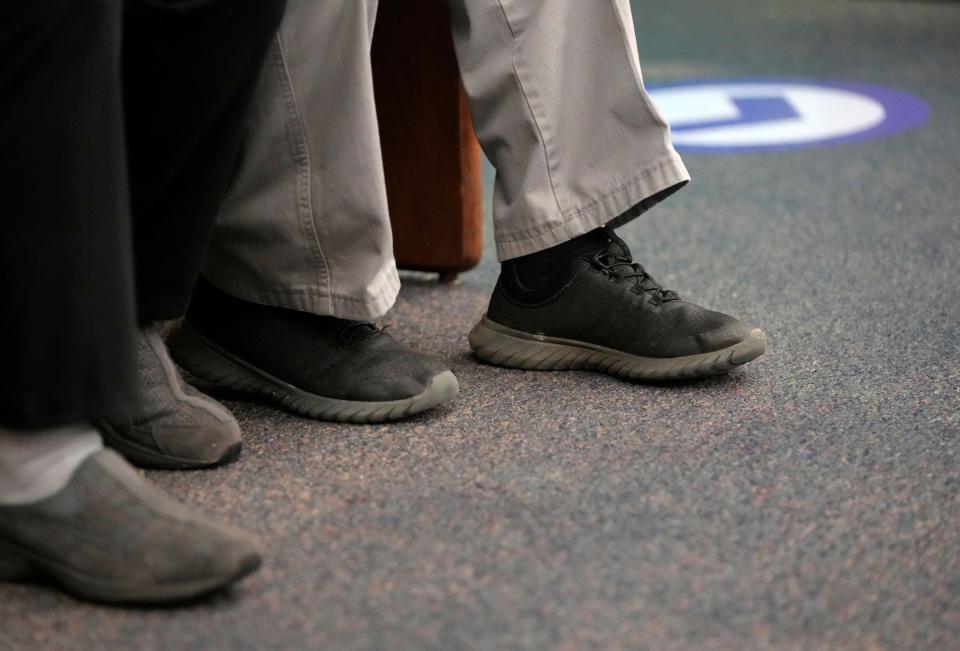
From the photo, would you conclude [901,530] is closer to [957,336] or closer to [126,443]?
[957,336]

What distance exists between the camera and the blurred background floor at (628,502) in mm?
667

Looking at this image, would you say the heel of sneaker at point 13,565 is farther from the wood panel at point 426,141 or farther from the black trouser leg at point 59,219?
the wood panel at point 426,141

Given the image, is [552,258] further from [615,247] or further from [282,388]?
[282,388]

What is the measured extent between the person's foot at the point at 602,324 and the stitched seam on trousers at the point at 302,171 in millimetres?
207

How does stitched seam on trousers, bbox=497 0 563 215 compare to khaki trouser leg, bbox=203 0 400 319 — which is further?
stitched seam on trousers, bbox=497 0 563 215

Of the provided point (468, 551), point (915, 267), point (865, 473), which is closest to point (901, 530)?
point (865, 473)

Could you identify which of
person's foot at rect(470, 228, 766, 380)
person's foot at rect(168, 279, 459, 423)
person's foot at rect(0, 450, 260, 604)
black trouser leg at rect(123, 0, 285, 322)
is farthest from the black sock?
person's foot at rect(0, 450, 260, 604)

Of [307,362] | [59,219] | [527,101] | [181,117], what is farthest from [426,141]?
[59,219]

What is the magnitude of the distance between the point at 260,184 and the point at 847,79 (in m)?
1.96

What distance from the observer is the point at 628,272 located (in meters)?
1.08

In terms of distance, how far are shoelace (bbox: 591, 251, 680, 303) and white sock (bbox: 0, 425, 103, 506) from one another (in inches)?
20.9

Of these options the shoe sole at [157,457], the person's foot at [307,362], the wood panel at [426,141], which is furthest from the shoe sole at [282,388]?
the wood panel at [426,141]

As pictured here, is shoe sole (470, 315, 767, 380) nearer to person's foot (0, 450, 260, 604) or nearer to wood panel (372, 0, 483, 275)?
wood panel (372, 0, 483, 275)

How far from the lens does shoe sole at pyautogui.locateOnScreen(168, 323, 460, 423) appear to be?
3.12 feet
